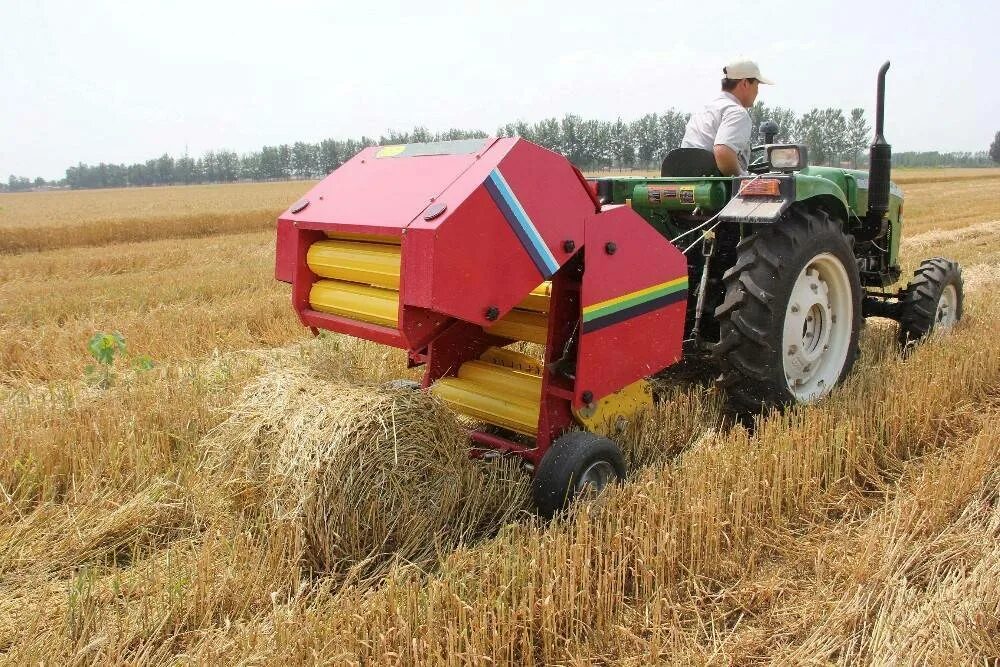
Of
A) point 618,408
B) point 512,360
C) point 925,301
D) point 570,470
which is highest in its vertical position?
point 925,301

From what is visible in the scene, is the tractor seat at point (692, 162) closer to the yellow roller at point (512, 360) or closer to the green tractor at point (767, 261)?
the green tractor at point (767, 261)

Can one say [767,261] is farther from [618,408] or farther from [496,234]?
[496,234]

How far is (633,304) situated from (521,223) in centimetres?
75

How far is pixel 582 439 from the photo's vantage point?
295 cm

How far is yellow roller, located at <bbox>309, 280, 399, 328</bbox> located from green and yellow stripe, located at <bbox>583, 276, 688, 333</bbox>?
779 mm

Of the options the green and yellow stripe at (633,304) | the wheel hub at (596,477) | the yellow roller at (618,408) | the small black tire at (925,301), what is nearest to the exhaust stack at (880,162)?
the small black tire at (925,301)

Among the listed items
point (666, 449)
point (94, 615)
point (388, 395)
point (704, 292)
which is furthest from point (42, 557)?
point (704, 292)

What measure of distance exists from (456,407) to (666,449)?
1.04 meters

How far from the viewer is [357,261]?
2.90 m

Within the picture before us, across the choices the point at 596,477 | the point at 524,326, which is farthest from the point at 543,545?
the point at 524,326

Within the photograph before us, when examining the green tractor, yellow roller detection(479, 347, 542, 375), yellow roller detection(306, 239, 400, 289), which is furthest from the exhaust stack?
yellow roller detection(306, 239, 400, 289)

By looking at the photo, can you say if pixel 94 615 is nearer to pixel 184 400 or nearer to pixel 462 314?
pixel 462 314

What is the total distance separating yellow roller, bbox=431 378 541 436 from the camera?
134 inches

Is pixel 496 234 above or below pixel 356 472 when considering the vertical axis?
above
